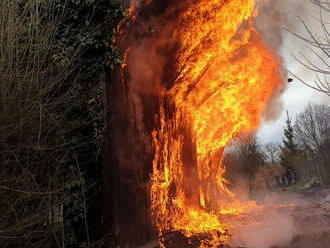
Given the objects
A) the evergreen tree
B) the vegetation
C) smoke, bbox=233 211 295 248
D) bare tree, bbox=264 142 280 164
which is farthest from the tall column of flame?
bare tree, bbox=264 142 280 164

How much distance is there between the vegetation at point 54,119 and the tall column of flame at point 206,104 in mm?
2216

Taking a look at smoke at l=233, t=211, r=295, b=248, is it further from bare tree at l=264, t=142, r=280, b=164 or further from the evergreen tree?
bare tree at l=264, t=142, r=280, b=164

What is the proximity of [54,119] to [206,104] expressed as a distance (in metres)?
7.94

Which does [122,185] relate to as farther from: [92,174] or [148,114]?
[148,114]

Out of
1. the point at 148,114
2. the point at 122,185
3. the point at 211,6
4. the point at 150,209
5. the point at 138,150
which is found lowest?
the point at 150,209

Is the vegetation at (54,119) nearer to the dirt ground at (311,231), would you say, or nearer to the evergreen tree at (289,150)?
the dirt ground at (311,231)

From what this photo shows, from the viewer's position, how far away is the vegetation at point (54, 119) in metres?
5.45

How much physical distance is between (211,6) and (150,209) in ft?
20.7

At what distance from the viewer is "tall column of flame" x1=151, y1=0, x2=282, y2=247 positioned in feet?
29.0

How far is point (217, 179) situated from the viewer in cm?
1473

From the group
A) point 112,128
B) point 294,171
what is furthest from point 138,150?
point 294,171

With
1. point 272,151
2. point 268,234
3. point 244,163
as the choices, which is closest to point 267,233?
point 268,234

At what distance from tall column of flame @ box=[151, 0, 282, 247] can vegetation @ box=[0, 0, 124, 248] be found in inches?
87.2

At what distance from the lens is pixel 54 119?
19.6ft
